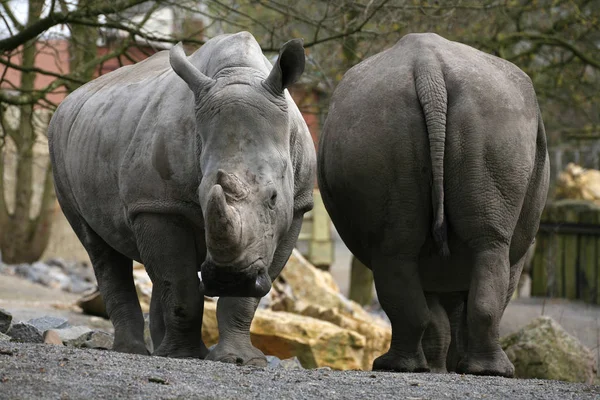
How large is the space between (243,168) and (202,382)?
118cm

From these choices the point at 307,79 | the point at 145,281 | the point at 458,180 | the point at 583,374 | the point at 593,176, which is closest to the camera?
the point at 458,180

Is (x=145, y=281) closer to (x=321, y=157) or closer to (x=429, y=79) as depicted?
(x=321, y=157)

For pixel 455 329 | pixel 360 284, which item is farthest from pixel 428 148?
pixel 360 284

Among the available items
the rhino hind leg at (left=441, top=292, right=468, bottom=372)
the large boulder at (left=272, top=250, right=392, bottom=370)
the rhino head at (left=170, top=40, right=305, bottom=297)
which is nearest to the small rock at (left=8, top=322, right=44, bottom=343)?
the rhino head at (left=170, top=40, right=305, bottom=297)

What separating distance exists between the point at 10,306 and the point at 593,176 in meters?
10.4

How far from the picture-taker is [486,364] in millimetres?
6641

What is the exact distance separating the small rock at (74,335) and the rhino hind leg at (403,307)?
6.90 ft

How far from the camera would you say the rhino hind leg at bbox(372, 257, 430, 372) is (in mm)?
6758

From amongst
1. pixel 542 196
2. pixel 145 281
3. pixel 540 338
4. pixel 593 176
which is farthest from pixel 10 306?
pixel 593 176

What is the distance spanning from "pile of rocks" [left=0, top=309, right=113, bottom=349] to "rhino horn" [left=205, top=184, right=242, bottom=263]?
1.50 m

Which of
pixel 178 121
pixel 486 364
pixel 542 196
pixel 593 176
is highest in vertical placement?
pixel 178 121

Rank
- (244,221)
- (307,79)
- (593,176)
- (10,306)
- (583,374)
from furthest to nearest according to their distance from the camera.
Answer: (593,176), (307,79), (10,306), (583,374), (244,221)

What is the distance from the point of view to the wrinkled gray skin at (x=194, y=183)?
577cm

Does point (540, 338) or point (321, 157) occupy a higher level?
point (321, 157)
